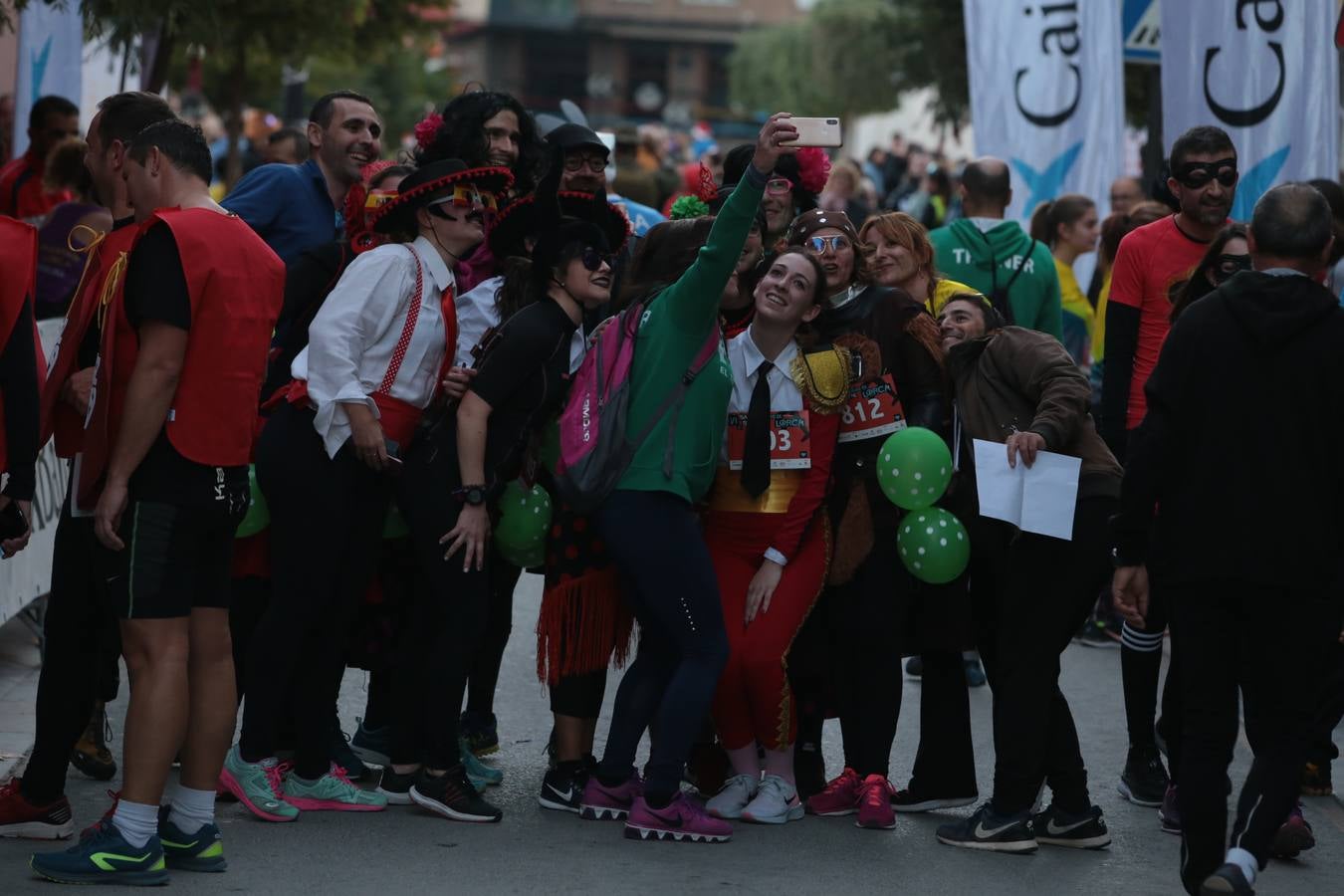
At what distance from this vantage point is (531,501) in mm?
6293

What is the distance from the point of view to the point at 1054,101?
37.2ft

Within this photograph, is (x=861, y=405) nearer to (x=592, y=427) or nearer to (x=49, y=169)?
(x=592, y=427)

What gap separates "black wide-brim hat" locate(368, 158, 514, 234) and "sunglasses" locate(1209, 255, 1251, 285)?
2342mm

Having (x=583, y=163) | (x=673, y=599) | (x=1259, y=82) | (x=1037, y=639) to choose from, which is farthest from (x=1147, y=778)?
(x=1259, y=82)

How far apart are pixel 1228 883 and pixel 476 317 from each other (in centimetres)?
302

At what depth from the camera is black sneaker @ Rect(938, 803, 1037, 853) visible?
20.0 ft

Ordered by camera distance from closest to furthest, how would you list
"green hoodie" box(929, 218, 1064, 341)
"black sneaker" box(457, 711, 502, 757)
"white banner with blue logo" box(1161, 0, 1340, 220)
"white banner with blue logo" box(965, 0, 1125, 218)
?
1. "black sneaker" box(457, 711, 502, 757)
2. "green hoodie" box(929, 218, 1064, 341)
3. "white banner with blue logo" box(1161, 0, 1340, 220)
4. "white banner with blue logo" box(965, 0, 1125, 218)

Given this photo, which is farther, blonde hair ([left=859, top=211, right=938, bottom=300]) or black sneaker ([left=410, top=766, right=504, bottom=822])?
blonde hair ([left=859, top=211, right=938, bottom=300])

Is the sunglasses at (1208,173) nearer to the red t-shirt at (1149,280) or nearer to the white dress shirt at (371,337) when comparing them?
the red t-shirt at (1149,280)

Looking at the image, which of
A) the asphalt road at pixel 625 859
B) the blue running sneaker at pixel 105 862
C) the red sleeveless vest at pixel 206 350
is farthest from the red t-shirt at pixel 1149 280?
the blue running sneaker at pixel 105 862

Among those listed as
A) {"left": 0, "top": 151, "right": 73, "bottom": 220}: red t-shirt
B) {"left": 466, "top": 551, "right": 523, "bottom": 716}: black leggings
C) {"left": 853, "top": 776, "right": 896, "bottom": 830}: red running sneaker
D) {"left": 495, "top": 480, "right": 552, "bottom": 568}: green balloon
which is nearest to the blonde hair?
{"left": 495, "top": 480, "right": 552, "bottom": 568}: green balloon

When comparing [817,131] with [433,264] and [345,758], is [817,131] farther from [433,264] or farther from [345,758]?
[345,758]

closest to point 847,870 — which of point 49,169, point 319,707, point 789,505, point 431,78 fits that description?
point 789,505

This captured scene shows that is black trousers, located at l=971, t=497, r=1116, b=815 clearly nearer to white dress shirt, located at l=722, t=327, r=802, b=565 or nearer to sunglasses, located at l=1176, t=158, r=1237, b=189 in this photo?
white dress shirt, located at l=722, t=327, r=802, b=565
